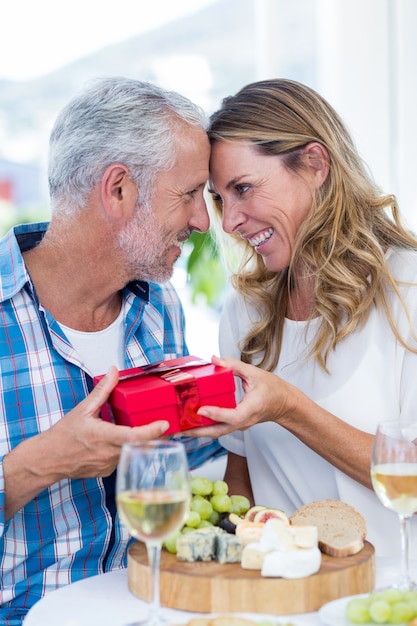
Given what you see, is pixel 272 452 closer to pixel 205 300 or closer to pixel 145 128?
pixel 145 128

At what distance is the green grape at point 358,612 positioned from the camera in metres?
1.17

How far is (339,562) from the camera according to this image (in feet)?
4.40

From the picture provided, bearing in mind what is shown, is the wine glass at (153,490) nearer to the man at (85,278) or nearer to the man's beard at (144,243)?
the man at (85,278)

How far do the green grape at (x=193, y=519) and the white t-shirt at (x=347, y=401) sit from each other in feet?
1.92

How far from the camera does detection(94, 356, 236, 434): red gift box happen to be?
5.06 feet

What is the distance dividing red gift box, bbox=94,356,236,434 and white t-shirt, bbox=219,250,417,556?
45cm

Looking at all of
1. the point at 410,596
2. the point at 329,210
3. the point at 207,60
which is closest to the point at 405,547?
the point at 410,596

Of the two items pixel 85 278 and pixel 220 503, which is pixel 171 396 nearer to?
pixel 220 503

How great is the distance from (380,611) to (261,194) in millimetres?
1160

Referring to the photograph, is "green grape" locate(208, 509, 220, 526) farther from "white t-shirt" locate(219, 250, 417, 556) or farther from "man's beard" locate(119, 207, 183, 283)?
"man's beard" locate(119, 207, 183, 283)

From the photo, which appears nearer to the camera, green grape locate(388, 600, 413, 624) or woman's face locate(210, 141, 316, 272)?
green grape locate(388, 600, 413, 624)

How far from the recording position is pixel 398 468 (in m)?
1.25

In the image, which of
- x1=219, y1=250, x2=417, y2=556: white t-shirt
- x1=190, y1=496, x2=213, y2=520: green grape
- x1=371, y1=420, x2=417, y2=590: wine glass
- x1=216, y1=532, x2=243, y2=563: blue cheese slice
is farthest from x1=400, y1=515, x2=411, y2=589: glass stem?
x1=219, y1=250, x2=417, y2=556: white t-shirt

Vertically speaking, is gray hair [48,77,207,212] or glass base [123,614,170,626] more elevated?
gray hair [48,77,207,212]
